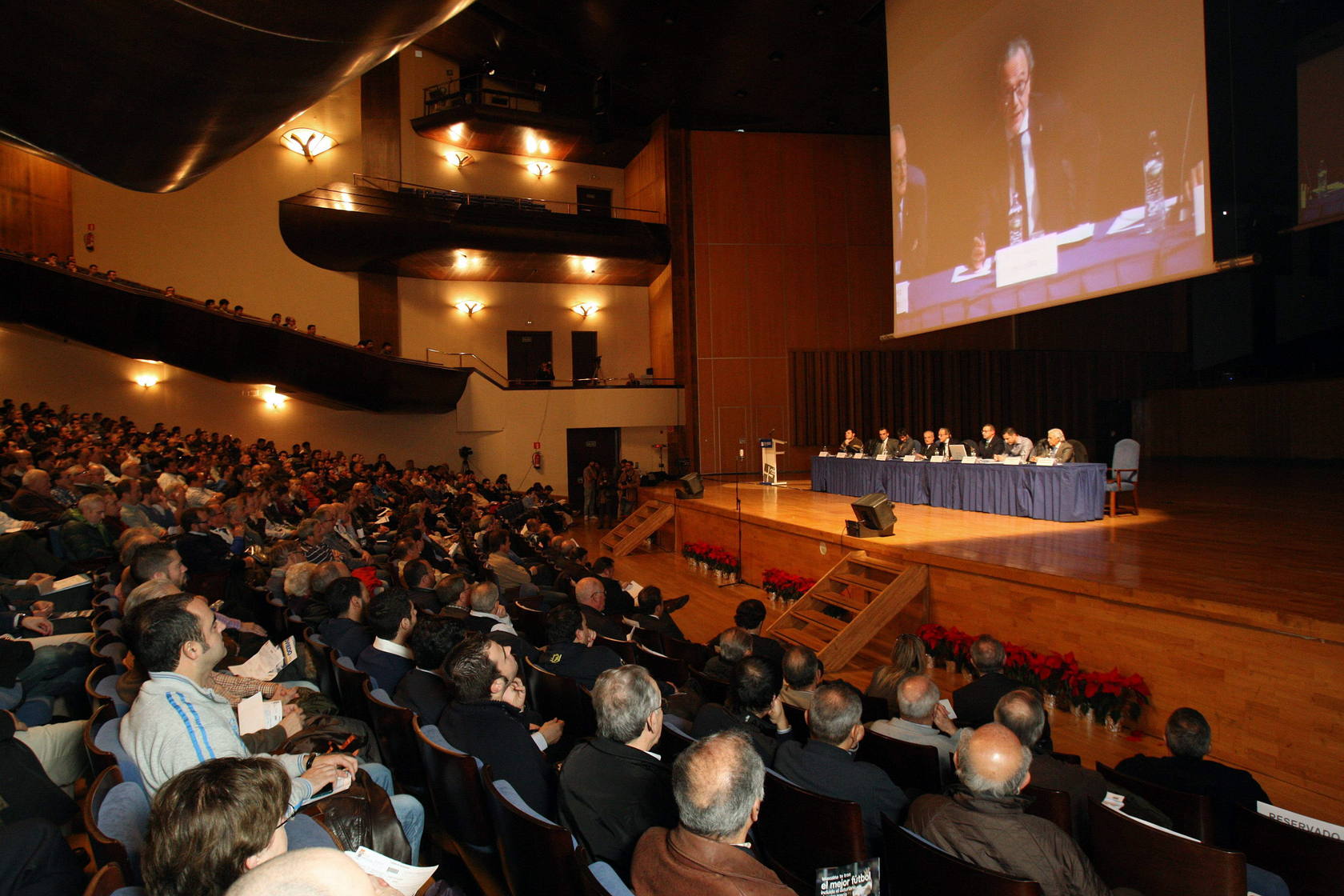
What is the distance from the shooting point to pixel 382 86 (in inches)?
637

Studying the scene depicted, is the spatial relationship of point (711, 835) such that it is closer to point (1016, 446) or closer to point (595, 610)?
point (595, 610)

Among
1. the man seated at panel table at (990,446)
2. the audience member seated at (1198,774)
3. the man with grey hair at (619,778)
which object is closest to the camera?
the man with grey hair at (619,778)

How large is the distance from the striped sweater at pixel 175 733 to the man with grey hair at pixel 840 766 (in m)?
1.37

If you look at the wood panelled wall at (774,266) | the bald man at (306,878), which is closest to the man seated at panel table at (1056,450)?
the bald man at (306,878)

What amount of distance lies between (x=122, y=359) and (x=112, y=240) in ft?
7.53

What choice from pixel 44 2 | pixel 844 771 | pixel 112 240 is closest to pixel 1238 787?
pixel 844 771

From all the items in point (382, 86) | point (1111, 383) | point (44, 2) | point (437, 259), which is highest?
point (382, 86)

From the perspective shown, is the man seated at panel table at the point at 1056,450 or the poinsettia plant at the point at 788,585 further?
the man seated at panel table at the point at 1056,450

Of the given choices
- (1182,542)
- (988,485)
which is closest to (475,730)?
(1182,542)

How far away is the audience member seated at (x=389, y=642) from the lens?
3.17 metres

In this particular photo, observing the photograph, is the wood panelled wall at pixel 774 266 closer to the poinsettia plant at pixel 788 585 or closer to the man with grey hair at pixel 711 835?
the poinsettia plant at pixel 788 585

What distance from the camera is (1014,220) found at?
A: 8219 millimetres

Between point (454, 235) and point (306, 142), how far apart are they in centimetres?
371

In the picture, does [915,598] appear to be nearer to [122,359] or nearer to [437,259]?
[437,259]
